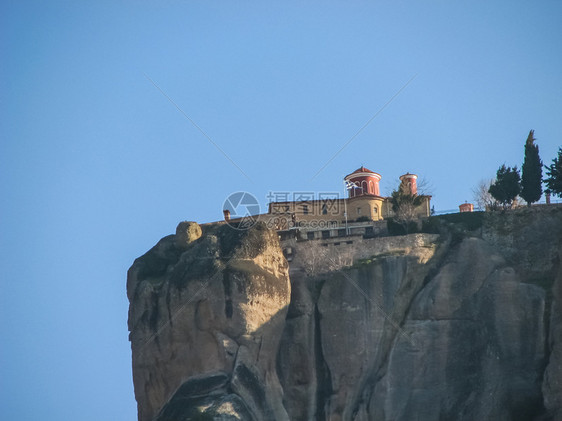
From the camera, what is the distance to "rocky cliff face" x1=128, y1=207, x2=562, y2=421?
64.2 metres

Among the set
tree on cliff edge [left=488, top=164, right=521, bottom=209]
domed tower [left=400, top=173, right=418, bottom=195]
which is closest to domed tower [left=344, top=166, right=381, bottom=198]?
domed tower [left=400, top=173, right=418, bottom=195]

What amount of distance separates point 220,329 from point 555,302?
919 inches

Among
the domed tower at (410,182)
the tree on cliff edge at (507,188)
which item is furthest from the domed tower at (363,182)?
the tree on cliff edge at (507,188)

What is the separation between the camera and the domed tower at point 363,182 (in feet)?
283

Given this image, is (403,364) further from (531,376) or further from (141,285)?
(141,285)

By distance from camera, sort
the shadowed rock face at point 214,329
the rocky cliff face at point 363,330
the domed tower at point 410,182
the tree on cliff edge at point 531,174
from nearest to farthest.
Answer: the rocky cliff face at point 363,330
the shadowed rock face at point 214,329
the tree on cliff edge at point 531,174
the domed tower at point 410,182

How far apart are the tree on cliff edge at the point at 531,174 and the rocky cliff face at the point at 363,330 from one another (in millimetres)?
3582

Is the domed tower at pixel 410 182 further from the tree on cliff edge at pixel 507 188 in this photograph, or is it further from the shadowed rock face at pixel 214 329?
the shadowed rock face at pixel 214 329

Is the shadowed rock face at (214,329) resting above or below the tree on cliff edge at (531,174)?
below

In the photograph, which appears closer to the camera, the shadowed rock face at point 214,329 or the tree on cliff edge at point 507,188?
the shadowed rock face at point 214,329

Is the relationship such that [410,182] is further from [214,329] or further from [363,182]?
[214,329]

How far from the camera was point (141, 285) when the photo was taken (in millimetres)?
71188

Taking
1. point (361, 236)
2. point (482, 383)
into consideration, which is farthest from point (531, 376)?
point (361, 236)

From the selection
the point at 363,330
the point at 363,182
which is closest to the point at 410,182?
the point at 363,182
